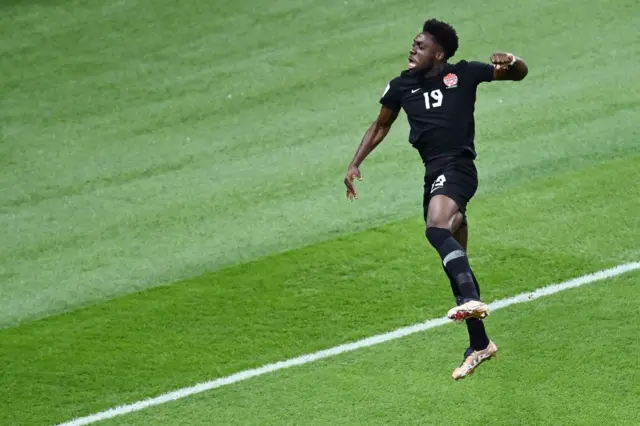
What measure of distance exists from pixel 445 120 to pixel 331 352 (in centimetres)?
225

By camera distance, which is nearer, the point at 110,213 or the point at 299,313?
the point at 299,313

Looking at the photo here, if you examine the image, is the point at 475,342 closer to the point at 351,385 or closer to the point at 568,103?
the point at 351,385

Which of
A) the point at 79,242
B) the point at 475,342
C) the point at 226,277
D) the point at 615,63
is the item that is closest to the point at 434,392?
the point at 475,342

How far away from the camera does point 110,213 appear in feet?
46.4

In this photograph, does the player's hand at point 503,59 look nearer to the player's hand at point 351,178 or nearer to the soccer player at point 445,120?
the soccer player at point 445,120

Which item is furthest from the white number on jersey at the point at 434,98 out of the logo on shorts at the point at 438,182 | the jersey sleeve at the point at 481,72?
the logo on shorts at the point at 438,182

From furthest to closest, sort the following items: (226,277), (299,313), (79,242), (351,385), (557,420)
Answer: (79,242) → (226,277) → (299,313) → (351,385) → (557,420)

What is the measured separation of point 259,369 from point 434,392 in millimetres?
1551

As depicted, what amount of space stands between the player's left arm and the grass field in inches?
91.9

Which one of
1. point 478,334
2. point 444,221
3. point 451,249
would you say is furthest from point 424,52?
point 478,334

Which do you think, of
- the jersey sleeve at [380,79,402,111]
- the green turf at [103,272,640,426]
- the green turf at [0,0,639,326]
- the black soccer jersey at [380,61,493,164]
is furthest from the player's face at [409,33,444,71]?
the green turf at [0,0,639,326]

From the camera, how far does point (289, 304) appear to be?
11672 mm

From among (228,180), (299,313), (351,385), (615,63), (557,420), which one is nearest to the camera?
(557,420)

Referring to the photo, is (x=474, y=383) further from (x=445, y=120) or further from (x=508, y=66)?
(x=508, y=66)
